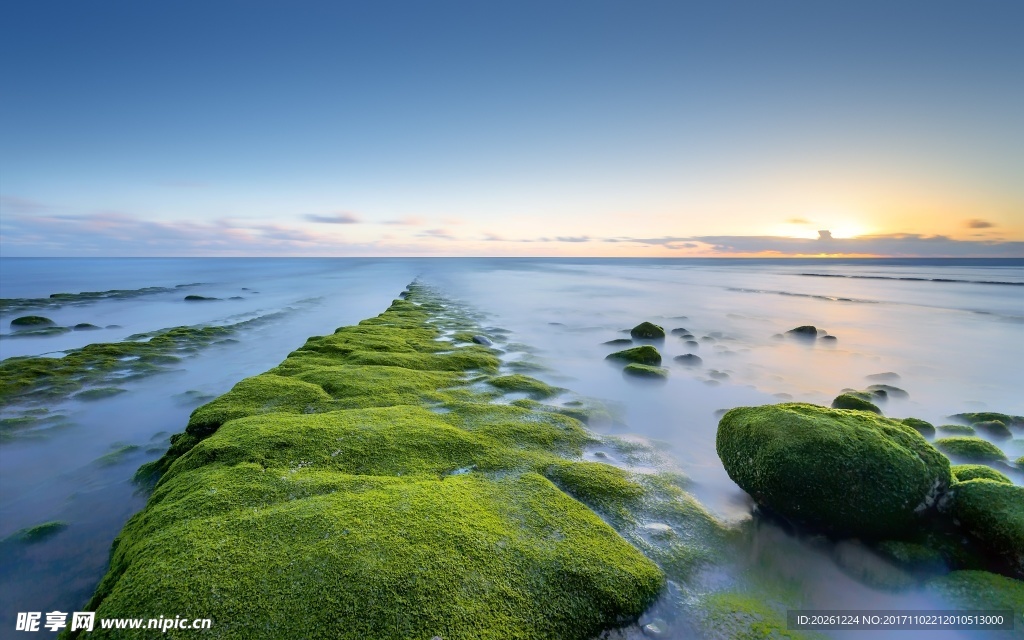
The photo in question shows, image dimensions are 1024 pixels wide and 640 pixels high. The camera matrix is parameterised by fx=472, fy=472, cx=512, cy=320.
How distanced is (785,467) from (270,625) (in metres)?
5.49

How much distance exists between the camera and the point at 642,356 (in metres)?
14.7

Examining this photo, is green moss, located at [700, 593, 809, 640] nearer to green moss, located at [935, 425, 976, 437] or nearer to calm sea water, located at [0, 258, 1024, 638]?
calm sea water, located at [0, 258, 1024, 638]

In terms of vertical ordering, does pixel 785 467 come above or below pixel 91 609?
above

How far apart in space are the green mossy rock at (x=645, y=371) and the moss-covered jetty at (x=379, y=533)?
18.5 ft

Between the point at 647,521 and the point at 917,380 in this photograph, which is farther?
the point at 917,380

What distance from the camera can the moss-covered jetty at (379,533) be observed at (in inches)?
143

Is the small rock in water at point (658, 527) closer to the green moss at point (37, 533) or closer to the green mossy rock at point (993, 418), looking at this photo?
the green moss at point (37, 533)

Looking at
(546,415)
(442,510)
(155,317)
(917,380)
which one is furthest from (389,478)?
(155,317)

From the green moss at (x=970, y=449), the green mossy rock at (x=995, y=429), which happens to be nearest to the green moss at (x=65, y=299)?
the green moss at (x=970, y=449)

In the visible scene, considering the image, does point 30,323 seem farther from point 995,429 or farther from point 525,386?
point 995,429

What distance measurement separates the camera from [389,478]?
18.5 feet

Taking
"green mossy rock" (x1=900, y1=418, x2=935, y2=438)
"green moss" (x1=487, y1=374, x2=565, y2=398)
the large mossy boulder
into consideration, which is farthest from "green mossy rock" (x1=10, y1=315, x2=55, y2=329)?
"green mossy rock" (x1=900, y1=418, x2=935, y2=438)

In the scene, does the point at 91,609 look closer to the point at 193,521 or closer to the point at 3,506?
the point at 193,521

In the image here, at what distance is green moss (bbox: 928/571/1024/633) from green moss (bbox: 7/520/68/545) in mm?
9806
